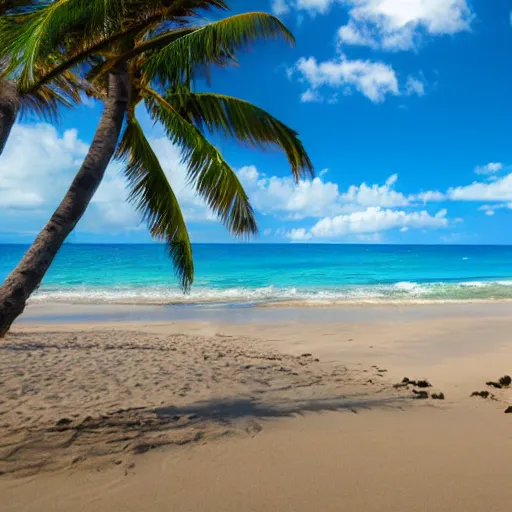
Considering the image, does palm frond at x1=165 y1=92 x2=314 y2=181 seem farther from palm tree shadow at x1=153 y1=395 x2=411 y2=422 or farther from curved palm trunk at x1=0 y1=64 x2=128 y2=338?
palm tree shadow at x1=153 y1=395 x2=411 y2=422

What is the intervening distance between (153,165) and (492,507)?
21.5 feet

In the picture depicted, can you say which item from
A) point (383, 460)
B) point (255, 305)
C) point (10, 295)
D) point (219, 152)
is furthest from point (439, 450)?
point (255, 305)

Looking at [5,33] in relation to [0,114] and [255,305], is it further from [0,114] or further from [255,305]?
[255,305]

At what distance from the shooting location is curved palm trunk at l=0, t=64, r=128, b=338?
4.84m

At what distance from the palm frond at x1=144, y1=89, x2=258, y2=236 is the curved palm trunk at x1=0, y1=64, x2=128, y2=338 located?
1008mm

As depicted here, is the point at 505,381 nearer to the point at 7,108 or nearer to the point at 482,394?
the point at 482,394

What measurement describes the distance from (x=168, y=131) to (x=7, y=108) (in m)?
2.78

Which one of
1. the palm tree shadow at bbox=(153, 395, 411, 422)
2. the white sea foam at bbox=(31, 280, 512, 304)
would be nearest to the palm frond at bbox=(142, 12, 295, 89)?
the palm tree shadow at bbox=(153, 395, 411, 422)

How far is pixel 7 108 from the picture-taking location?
15.6 ft

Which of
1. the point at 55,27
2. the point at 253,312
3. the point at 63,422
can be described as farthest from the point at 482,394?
the point at 253,312

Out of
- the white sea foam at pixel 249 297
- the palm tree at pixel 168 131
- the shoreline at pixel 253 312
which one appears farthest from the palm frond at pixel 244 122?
the white sea foam at pixel 249 297

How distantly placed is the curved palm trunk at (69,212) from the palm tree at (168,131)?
0.01 meters

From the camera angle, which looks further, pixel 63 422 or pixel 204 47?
pixel 204 47

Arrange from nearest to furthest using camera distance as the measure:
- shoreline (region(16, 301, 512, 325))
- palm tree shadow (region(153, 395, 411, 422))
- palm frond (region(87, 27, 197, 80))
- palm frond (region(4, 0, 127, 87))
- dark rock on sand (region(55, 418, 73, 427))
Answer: palm frond (region(4, 0, 127, 87)) < dark rock on sand (region(55, 418, 73, 427)) < palm tree shadow (region(153, 395, 411, 422)) < palm frond (region(87, 27, 197, 80)) < shoreline (region(16, 301, 512, 325))
